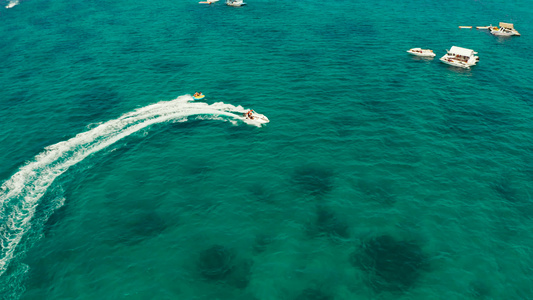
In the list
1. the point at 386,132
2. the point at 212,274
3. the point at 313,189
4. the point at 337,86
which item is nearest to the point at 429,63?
the point at 337,86

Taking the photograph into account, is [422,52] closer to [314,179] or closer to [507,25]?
[507,25]

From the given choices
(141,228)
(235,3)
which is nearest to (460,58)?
(235,3)

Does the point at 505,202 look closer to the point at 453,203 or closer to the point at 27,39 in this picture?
the point at 453,203

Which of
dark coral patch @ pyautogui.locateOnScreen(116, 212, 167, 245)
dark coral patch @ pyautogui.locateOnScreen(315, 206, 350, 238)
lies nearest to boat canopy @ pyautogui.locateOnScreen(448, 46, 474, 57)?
dark coral patch @ pyautogui.locateOnScreen(315, 206, 350, 238)

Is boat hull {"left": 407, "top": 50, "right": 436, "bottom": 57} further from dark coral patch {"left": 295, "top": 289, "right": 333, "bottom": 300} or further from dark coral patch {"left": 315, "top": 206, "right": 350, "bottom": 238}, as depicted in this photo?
dark coral patch {"left": 295, "top": 289, "right": 333, "bottom": 300}

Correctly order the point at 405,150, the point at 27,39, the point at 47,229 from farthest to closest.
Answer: the point at 27,39
the point at 405,150
the point at 47,229
